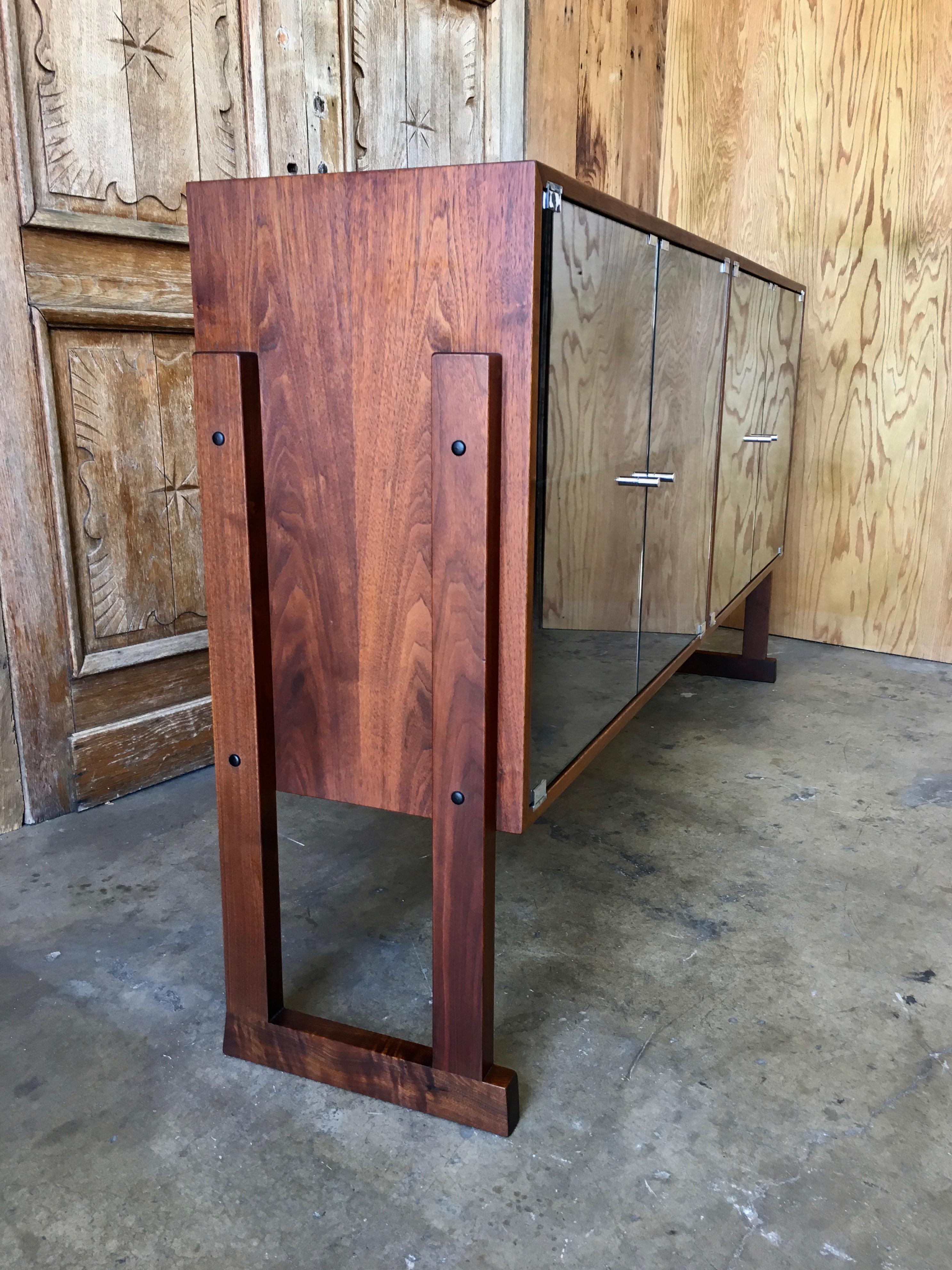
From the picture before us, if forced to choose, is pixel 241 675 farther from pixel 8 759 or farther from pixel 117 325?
pixel 117 325

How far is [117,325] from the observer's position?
77.3 inches

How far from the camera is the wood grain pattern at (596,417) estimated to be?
1.13 meters

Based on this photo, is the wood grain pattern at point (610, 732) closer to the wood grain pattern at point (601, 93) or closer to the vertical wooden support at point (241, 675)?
the vertical wooden support at point (241, 675)

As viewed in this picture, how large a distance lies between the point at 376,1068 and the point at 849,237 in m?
2.87

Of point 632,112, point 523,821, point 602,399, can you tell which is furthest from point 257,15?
point 523,821

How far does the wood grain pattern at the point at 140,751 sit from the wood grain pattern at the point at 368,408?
3.28ft

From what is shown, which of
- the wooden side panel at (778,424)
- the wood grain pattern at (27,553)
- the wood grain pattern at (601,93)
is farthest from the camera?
the wood grain pattern at (601,93)

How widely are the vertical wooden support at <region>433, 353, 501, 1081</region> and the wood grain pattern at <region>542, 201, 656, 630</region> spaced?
0.42 ft

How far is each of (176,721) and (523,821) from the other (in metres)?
1.27

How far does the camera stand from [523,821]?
44.6 inches

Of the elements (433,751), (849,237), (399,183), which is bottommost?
(433,751)

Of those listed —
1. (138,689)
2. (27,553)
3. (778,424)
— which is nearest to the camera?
(27,553)

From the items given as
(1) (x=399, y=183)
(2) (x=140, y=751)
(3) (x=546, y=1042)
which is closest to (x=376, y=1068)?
(3) (x=546, y=1042)

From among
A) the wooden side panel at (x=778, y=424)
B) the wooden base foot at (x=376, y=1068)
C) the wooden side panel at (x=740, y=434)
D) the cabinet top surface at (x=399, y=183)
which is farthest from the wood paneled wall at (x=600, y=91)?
the wooden base foot at (x=376, y=1068)
